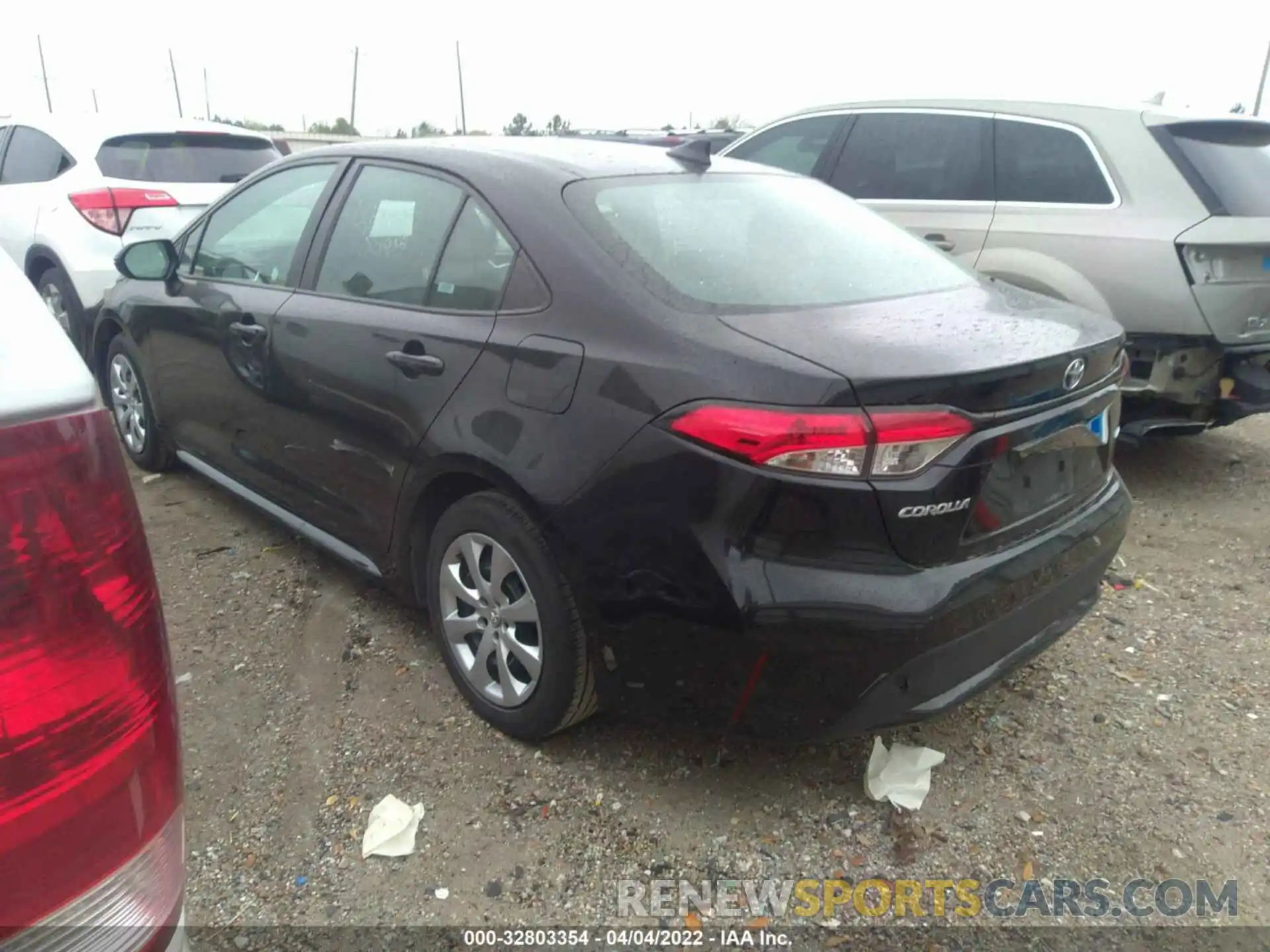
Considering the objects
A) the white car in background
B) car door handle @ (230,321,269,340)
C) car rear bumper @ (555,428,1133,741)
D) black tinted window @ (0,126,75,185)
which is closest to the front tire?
car rear bumper @ (555,428,1133,741)

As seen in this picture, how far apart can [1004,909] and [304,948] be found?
1.54 m

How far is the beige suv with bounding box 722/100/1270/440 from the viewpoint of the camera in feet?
13.1

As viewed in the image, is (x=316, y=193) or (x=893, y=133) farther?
(x=893, y=133)

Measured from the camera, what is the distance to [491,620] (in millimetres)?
2566

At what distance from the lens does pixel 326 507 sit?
10.3 ft

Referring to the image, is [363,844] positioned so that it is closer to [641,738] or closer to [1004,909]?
[641,738]

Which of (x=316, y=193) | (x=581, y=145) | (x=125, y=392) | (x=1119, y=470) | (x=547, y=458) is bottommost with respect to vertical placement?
(x=1119, y=470)

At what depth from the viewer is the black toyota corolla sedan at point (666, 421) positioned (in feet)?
6.46

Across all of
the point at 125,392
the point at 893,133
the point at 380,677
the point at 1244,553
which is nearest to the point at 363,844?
the point at 380,677

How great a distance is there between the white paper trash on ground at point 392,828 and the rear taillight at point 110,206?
4.70 m

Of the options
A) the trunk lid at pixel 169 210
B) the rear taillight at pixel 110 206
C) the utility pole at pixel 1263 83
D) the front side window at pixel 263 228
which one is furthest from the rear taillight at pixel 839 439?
the utility pole at pixel 1263 83

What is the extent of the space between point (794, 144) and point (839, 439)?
14.0 feet

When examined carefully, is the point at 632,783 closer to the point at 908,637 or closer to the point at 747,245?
the point at 908,637

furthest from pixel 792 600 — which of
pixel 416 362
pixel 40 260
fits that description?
pixel 40 260
